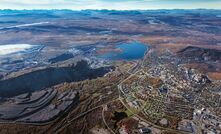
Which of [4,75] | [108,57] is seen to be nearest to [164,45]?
[108,57]

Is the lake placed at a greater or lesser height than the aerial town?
lesser

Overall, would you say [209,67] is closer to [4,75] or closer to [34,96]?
[34,96]

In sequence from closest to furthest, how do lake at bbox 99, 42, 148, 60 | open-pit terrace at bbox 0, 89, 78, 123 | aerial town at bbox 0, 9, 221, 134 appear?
aerial town at bbox 0, 9, 221, 134 → open-pit terrace at bbox 0, 89, 78, 123 → lake at bbox 99, 42, 148, 60

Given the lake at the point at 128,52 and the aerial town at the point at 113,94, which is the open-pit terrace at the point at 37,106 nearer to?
the aerial town at the point at 113,94

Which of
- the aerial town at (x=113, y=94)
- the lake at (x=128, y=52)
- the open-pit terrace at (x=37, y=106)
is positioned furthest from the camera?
the lake at (x=128, y=52)

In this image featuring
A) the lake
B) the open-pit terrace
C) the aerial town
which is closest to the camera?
the aerial town

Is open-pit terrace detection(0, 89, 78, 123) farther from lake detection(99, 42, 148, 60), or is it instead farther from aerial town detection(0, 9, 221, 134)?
lake detection(99, 42, 148, 60)

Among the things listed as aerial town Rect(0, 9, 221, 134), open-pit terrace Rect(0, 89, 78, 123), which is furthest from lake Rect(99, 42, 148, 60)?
open-pit terrace Rect(0, 89, 78, 123)

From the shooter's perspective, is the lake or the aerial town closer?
the aerial town

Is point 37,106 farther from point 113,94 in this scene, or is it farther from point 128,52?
point 128,52

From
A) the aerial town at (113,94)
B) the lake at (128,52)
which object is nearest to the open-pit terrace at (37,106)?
the aerial town at (113,94)
